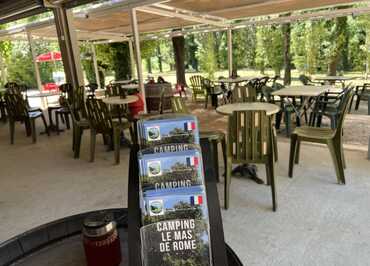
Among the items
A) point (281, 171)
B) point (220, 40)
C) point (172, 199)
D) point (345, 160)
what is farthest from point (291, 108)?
point (220, 40)

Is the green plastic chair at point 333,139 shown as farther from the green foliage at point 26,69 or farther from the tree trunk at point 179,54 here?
the green foliage at point 26,69

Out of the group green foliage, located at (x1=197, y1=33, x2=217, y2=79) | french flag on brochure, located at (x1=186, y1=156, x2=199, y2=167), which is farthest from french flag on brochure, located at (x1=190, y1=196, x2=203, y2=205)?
green foliage, located at (x1=197, y1=33, x2=217, y2=79)

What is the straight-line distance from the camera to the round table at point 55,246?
105 cm

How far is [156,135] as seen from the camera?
956 millimetres

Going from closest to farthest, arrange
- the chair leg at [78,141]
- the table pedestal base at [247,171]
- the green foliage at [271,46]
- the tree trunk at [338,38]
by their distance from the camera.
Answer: the table pedestal base at [247,171] < the chair leg at [78,141] < the tree trunk at [338,38] < the green foliage at [271,46]

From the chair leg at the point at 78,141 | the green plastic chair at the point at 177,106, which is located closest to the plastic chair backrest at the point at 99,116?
the chair leg at the point at 78,141

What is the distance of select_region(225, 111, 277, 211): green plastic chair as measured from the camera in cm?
250

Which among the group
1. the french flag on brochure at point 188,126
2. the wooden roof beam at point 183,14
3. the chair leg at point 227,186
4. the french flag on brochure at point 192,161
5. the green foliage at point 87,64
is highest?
the wooden roof beam at point 183,14

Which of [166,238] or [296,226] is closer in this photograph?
[166,238]

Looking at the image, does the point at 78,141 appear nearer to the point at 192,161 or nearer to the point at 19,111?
the point at 19,111

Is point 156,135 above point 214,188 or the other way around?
above

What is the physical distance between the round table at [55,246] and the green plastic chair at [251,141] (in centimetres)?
158

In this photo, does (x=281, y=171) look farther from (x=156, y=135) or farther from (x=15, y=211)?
(x=15, y=211)

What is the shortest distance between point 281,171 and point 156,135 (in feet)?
8.83
